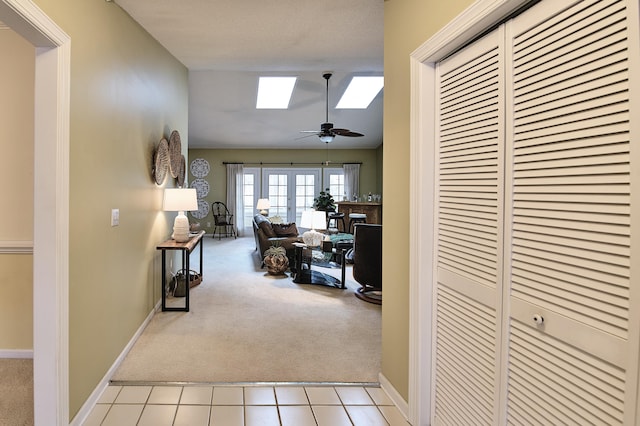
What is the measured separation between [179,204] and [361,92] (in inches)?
195

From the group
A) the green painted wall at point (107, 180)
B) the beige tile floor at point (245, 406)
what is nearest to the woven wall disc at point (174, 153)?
the green painted wall at point (107, 180)

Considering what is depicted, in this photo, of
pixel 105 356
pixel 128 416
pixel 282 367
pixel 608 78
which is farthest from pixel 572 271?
pixel 105 356

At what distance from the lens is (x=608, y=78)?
993 millimetres

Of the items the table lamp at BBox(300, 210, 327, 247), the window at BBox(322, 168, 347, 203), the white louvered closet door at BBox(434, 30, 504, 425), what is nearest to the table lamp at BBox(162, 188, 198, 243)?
the table lamp at BBox(300, 210, 327, 247)

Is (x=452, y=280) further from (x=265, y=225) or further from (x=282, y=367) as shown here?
(x=265, y=225)

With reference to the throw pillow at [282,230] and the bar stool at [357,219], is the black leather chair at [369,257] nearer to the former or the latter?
the throw pillow at [282,230]

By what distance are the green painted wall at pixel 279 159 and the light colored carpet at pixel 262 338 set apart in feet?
19.3

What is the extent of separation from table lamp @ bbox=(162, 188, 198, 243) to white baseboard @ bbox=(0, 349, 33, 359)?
154 cm

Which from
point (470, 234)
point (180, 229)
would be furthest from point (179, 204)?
point (470, 234)

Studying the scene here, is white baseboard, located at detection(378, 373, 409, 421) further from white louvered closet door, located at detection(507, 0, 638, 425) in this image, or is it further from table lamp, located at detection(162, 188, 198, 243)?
table lamp, located at detection(162, 188, 198, 243)

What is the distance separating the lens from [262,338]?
3.08m

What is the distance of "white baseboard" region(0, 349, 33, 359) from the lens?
2.69 metres

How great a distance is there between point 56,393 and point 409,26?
105 inches

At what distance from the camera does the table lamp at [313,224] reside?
15.1 ft
